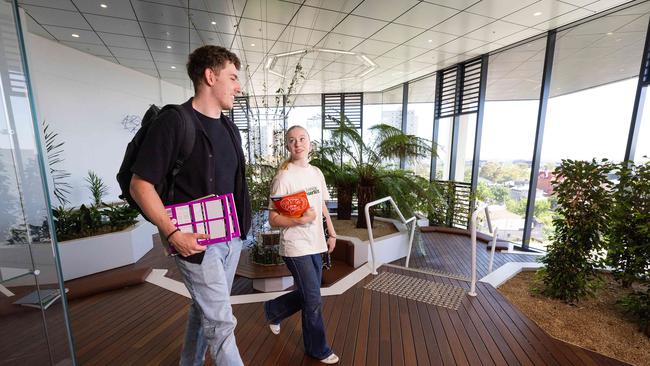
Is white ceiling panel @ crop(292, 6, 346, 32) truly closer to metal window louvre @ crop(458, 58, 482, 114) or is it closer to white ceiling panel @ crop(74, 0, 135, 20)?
white ceiling panel @ crop(74, 0, 135, 20)

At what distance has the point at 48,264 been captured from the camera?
1088 mm

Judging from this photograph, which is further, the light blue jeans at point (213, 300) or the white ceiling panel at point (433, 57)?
the white ceiling panel at point (433, 57)

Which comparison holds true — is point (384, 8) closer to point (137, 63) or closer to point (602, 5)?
point (602, 5)

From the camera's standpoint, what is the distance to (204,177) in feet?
3.69

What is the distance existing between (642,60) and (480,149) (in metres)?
2.47

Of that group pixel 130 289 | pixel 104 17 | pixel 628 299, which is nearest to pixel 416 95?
pixel 628 299

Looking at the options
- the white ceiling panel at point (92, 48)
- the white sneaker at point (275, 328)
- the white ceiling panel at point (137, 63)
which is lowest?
the white sneaker at point (275, 328)

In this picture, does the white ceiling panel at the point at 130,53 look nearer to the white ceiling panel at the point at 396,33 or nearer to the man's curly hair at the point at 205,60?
the white ceiling panel at the point at 396,33

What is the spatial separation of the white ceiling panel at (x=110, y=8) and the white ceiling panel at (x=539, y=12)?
4.87 meters

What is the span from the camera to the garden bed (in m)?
2.05

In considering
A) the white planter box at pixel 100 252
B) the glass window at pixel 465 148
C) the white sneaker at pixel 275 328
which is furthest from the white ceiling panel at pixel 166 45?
the glass window at pixel 465 148

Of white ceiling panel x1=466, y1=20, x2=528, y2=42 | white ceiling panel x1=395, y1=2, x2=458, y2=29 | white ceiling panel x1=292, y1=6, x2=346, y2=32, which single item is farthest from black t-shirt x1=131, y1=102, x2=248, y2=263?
white ceiling panel x1=466, y1=20, x2=528, y2=42

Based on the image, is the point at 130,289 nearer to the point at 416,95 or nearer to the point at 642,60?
the point at 642,60

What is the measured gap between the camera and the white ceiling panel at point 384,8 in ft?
10.9
